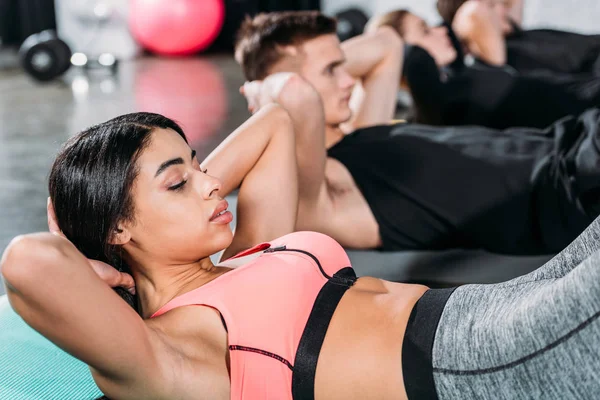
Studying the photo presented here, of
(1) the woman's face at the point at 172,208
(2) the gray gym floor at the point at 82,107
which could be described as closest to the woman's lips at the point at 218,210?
(1) the woman's face at the point at 172,208

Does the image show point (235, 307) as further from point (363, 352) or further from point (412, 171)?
point (412, 171)

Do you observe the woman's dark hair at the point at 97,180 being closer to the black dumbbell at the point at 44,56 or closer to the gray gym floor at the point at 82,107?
the gray gym floor at the point at 82,107

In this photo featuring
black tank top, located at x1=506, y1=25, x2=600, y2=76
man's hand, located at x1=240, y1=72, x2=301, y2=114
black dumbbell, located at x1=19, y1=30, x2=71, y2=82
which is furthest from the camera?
black dumbbell, located at x1=19, y1=30, x2=71, y2=82

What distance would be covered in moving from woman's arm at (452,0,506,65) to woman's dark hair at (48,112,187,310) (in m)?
3.00

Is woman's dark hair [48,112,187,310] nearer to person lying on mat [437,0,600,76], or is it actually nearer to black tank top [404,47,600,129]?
black tank top [404,47,600,129]

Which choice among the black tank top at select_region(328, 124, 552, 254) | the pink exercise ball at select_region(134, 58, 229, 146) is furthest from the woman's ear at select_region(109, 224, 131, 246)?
the pink exercise ball at select_region(134, 58, 229, 146)

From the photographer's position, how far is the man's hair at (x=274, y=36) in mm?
2443

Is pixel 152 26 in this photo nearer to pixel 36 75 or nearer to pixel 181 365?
pixel 36 75

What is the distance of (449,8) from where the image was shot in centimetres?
404

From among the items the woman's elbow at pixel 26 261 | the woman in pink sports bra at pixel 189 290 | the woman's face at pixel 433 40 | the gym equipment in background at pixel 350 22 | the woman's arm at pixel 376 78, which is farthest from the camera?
the gym equipment in background at pixel 350 22

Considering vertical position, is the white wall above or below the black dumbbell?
above

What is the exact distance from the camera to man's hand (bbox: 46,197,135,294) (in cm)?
134

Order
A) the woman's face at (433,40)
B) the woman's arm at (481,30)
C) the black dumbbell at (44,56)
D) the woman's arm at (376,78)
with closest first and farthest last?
the woman's arm at (376,78) → the woman's face at (433,40) → the woman's arm at (481,30) → the black dumbbell at (44,56)

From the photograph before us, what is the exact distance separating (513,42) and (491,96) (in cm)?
90
